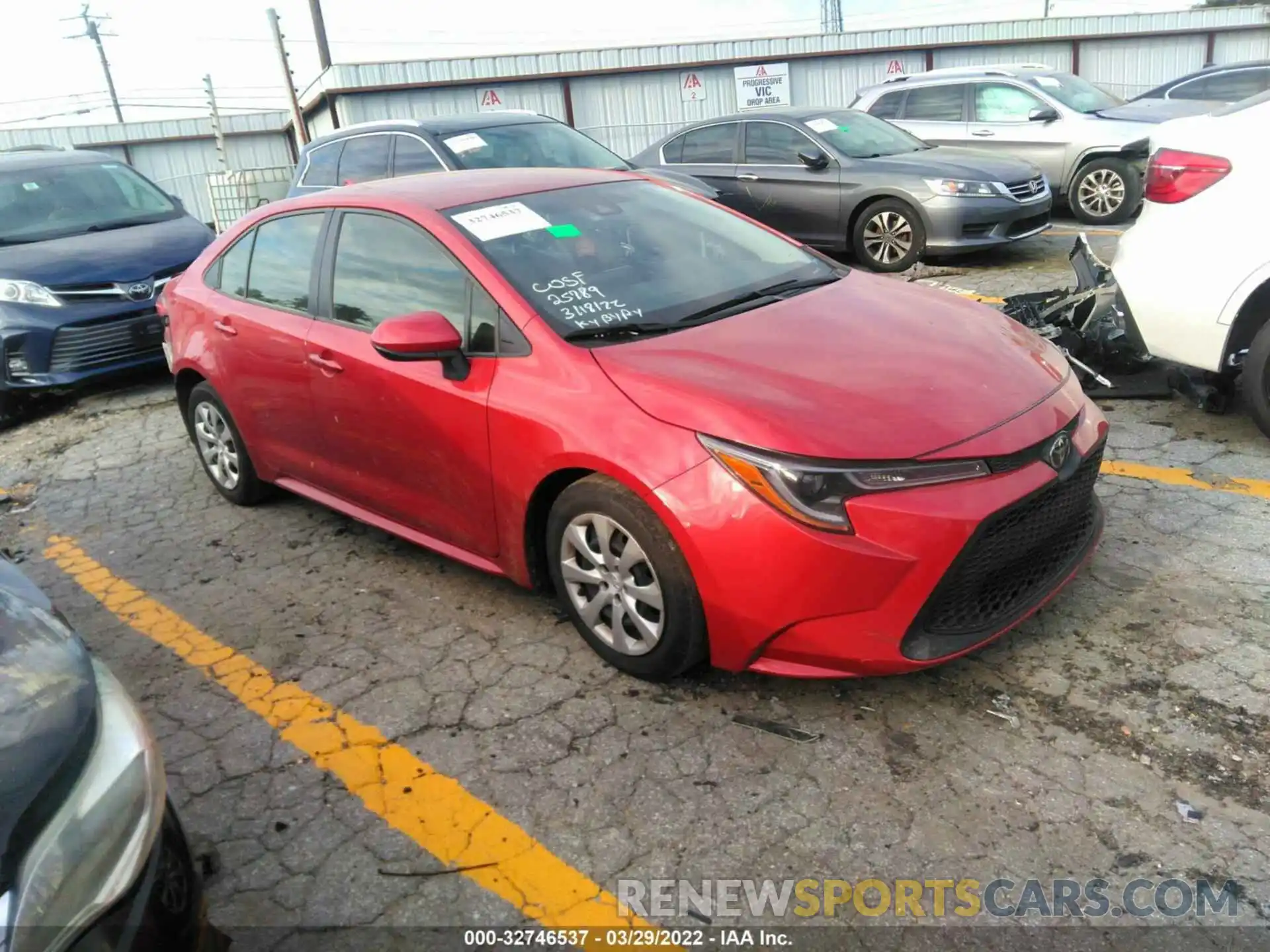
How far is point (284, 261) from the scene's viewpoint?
4.36m

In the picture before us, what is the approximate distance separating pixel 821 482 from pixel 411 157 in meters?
6.80

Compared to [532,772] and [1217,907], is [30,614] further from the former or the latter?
[1217,907]

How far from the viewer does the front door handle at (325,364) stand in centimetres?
390

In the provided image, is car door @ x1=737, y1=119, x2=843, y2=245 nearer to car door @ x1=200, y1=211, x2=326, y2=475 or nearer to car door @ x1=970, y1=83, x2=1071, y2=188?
car door @ x1=970, y1=83, x2=1071, y2=188

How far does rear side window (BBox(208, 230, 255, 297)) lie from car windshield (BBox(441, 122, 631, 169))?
3.76 metres

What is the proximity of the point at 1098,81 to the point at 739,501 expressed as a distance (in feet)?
75.9

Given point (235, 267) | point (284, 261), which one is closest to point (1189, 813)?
point (284, 261)

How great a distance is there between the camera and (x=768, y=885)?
2.44 m

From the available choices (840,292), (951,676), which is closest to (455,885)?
(951,676)

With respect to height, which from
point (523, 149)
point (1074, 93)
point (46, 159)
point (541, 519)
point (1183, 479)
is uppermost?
point (46, 159)

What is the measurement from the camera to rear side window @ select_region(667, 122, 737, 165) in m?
9.84

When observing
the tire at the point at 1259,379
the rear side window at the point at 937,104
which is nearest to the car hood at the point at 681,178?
the rear side window at the point at 937,104

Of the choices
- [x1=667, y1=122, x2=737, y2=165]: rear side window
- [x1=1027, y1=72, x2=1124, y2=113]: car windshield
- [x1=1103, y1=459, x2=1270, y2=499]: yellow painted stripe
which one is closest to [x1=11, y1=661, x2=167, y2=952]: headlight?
[x1=1103, y1=459, x2=1270, y2=499]: yellow painted stripe

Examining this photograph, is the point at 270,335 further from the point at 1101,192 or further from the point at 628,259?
the point at 1101,192
